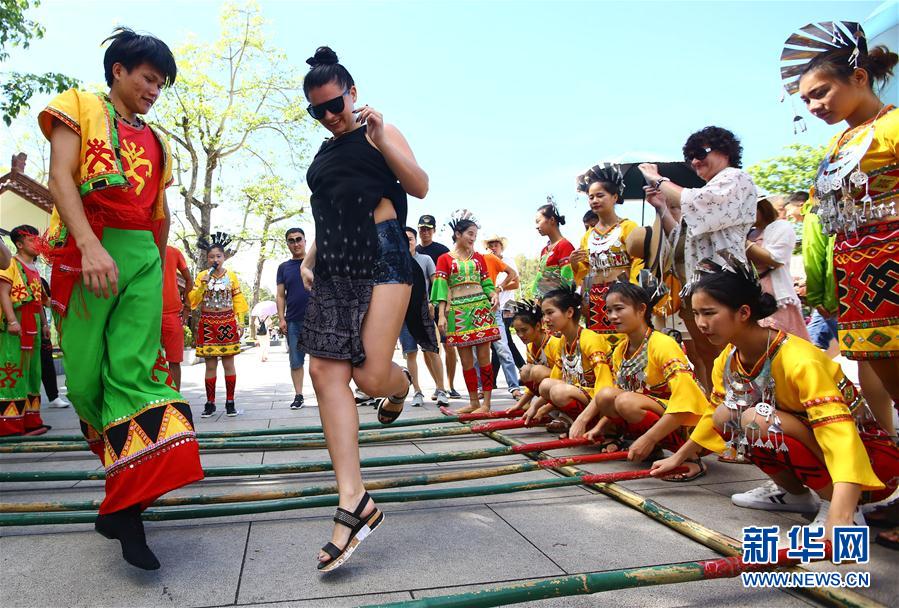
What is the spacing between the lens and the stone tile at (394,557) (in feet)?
6.24

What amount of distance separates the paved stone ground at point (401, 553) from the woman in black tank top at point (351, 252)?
1.48 feet

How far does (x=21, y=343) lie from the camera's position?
5137 millimetres

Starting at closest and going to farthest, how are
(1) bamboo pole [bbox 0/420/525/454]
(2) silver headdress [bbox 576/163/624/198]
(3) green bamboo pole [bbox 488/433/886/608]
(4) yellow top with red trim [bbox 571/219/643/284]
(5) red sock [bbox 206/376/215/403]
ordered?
(3) green bamboo pole [bbox 488/433/886/608] < (1) bamboo pole [bbox 0/420/525/454] < (4) yellow top with red trim [bbox 571/219/643/284] < (2) silver headdress [bbox 576/163/624/198] < (5) red sock [bbox 206/376/215/403]

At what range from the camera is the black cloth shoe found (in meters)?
1.99

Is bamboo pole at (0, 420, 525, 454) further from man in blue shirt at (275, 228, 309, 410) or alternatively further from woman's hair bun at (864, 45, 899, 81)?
woman's hair bun at (864, 45, 899, 81)

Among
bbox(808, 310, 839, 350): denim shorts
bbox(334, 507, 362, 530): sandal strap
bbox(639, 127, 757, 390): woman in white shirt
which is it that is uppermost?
bbox(639, 127, 757, 390): woman in white shirt

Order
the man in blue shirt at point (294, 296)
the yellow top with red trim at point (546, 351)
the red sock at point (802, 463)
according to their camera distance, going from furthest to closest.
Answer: the man in blue shirt at point (294, 296)
the yellow top with red trim at point (546, 351)
the red sock at point (802, 463)

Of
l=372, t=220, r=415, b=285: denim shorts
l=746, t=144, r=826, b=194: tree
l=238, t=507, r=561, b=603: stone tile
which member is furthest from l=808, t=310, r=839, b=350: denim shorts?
l=746, t=144, r=826, b=194: tree

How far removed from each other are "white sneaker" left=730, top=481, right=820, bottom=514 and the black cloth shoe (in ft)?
7.62

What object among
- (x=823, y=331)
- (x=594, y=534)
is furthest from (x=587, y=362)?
(x=823, y=331)

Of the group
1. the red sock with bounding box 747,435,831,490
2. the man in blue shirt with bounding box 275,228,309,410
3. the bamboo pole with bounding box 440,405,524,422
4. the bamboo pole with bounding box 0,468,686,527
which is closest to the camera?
the red sock with bounding box 747,435,831,490

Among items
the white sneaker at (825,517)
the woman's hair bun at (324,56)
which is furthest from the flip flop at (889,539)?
the woman's hair bun at (324,56)

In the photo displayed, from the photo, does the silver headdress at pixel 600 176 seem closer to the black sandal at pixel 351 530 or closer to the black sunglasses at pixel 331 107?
the black sunglasses at pixel 331 107

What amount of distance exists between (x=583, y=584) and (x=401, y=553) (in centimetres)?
81
